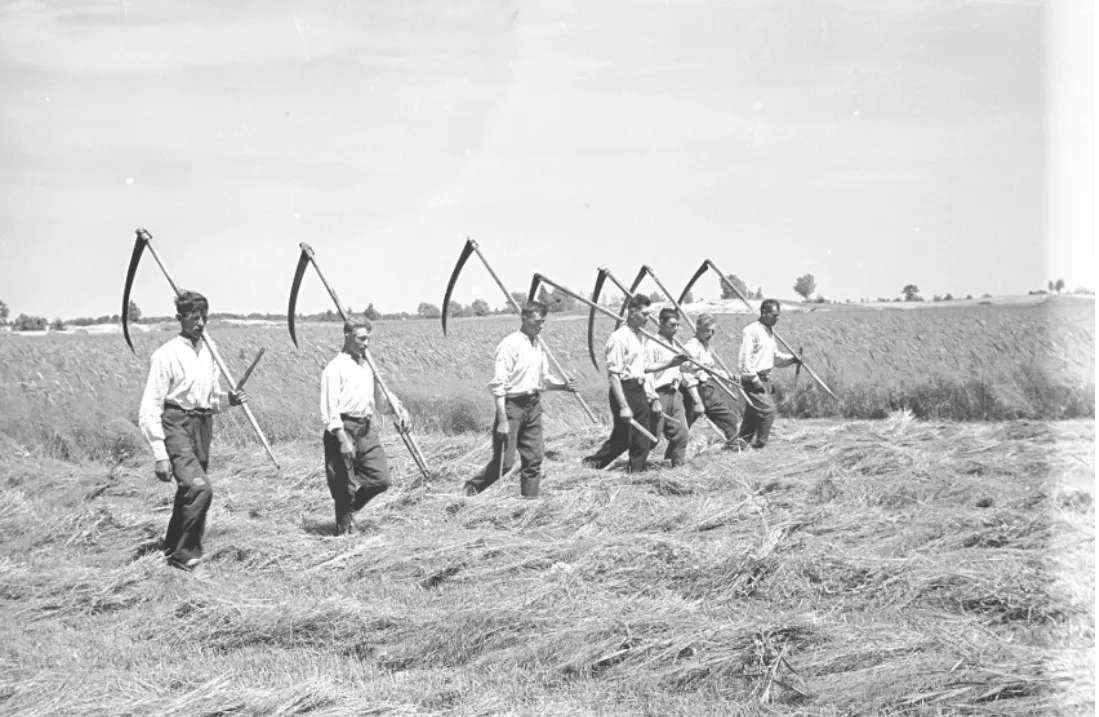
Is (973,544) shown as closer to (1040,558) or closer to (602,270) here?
(1040,558)

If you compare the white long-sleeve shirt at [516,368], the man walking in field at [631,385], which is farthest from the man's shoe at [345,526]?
the man walking in field at [631,385]

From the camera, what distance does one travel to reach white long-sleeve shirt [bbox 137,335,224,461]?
703 cm

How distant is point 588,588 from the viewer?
239 inches

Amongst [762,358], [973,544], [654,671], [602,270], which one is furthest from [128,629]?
[602,270]

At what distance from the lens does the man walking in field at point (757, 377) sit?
37.7 ft

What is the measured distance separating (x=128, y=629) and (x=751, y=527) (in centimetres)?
353

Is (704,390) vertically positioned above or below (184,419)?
below

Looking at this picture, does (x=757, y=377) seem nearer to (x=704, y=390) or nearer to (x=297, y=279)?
(x=704, y=390)

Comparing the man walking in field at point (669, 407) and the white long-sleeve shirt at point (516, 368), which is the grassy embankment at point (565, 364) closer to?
the man walking in field at point (669, 407)

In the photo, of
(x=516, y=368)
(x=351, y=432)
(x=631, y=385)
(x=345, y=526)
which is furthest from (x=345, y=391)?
(x=631, y=385)

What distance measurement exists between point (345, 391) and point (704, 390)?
4743 mm

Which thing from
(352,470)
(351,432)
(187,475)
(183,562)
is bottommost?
(183,562)

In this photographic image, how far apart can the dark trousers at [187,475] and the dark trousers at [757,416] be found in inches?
224

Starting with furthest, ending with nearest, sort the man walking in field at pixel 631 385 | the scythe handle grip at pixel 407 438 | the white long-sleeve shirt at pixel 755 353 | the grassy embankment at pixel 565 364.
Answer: the grassy embankment at pixel 565 364 → the white long-sleeve shirt at pixel 755 353 → the man walking in field at pixel 631 385 → the scythe handle grip at pixel 407 438
